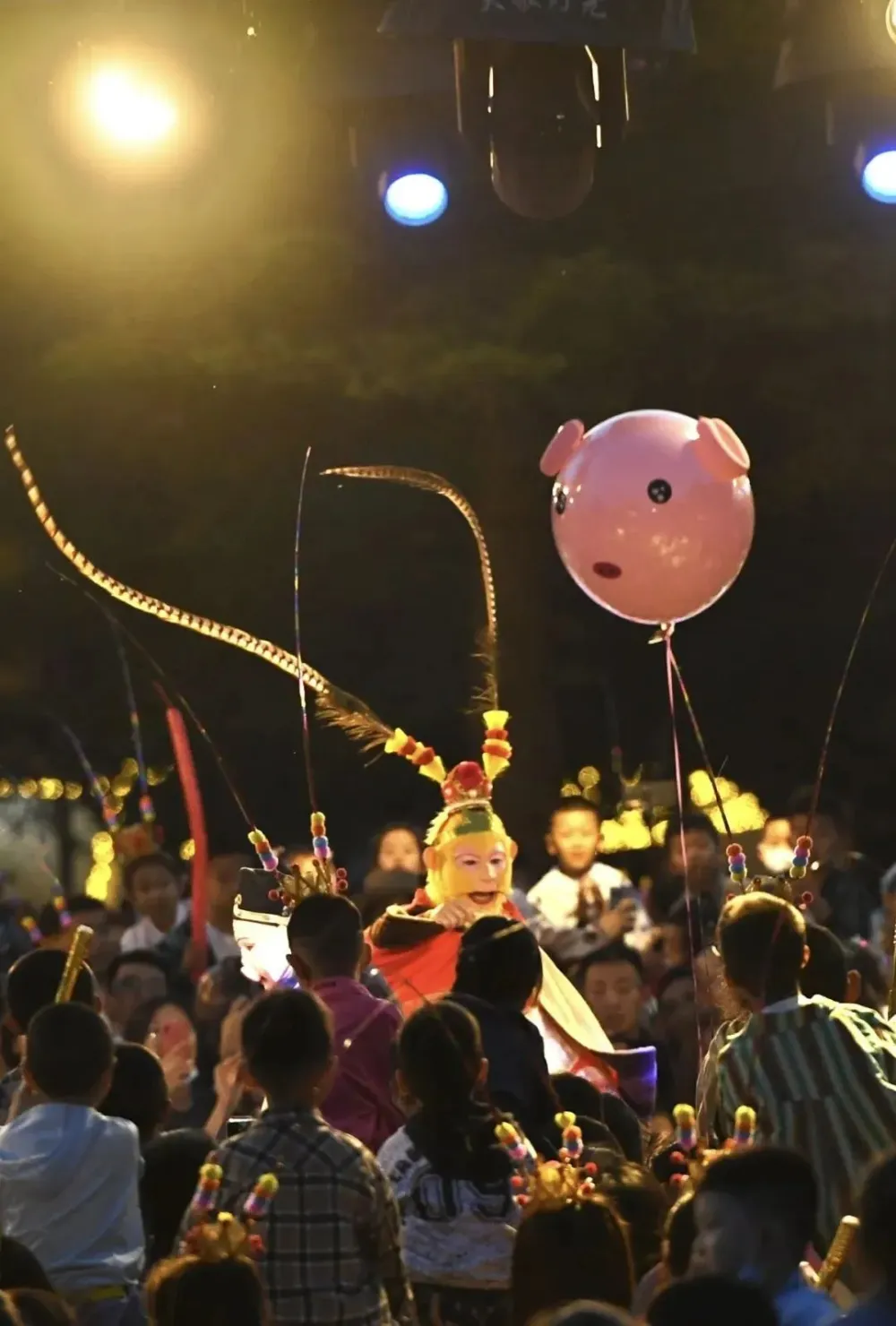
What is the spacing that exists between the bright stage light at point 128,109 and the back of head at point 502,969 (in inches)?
120

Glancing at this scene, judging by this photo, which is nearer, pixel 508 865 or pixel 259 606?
pixel 508 865

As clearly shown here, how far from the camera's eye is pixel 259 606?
12.0 metres

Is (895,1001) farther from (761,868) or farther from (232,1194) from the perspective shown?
(761,868)

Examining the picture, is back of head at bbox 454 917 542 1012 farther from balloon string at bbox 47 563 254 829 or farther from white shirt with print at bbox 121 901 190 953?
white shirt with print at bbox 121 901 190 953

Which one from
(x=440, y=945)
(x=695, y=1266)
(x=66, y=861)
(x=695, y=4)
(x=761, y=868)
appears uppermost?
(x=695, y=4)

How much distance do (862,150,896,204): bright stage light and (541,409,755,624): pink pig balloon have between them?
1263 mm

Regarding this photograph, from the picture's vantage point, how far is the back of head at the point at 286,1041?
3.61 m

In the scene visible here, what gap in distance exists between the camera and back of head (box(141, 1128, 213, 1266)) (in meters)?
3.92

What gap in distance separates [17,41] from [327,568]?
5305mm

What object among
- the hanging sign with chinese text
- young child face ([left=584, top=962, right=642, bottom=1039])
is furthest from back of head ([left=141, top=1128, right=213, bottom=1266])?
the hanging sign with chinese text

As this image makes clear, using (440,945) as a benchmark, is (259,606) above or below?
above

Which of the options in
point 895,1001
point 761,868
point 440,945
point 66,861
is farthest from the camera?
point 66,861

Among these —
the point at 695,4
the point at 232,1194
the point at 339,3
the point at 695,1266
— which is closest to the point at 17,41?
the point at 339,3

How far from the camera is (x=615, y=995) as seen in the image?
20.2 feet
